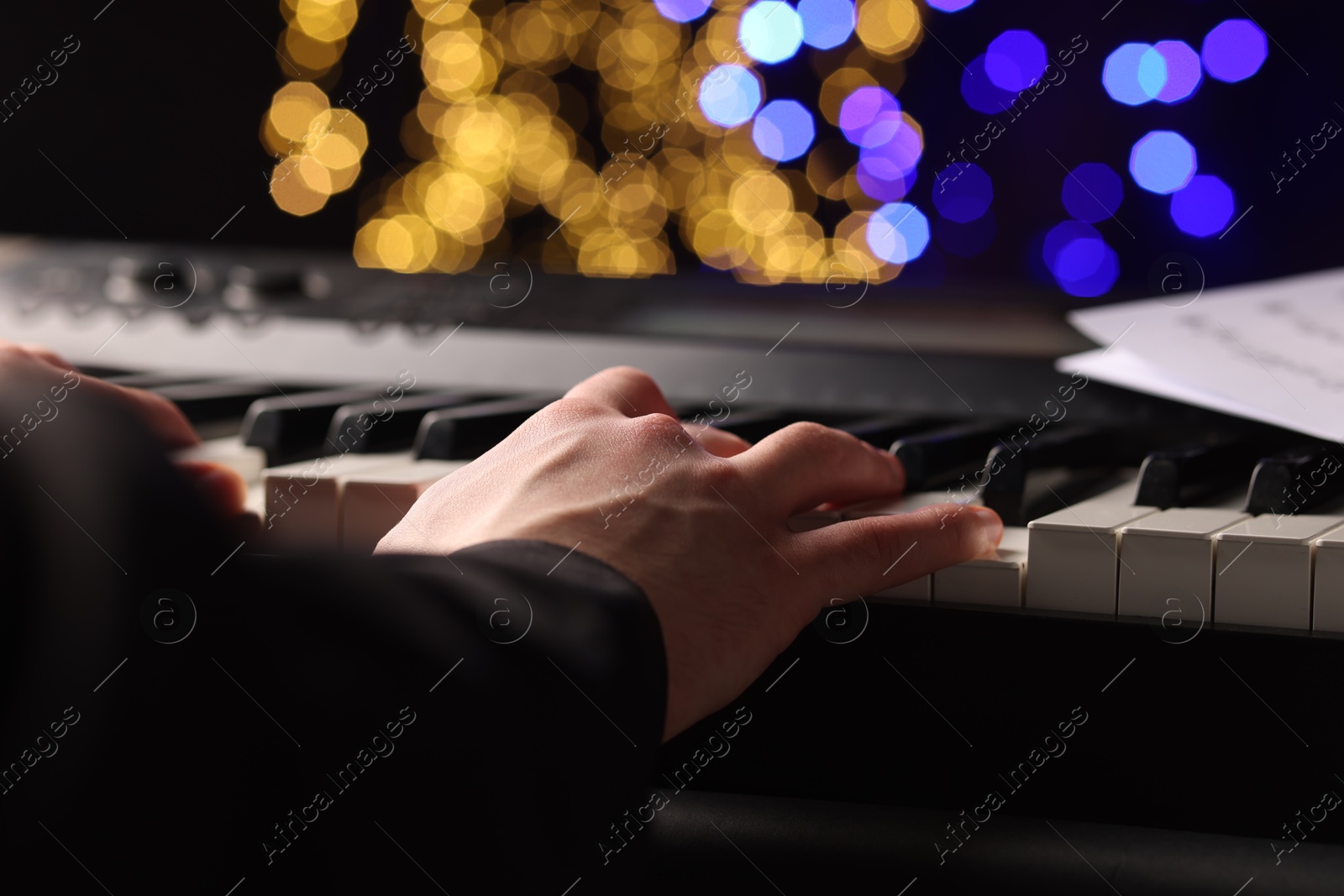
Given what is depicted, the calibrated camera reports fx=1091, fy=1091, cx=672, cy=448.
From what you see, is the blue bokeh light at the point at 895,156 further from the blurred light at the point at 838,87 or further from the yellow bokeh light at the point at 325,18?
the yellow bokeh light at the point at 325,18

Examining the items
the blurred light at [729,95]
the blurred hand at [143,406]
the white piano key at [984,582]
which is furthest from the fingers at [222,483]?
the blurred light at [729,95]

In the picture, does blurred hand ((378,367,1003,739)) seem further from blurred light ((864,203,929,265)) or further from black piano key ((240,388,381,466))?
blurred light ((864,203,929,265))

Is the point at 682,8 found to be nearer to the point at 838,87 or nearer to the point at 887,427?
the point at 838,87

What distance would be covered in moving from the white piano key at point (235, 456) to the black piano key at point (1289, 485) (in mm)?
722

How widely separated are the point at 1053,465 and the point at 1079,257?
0.77 m

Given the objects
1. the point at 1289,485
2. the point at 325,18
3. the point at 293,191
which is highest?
the point at 325,18

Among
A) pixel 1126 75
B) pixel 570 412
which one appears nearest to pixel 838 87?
pixel 1126 75

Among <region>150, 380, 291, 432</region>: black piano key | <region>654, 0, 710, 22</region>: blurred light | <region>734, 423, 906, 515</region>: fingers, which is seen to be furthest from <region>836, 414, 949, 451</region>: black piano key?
<region>654, 0, 710, 22</region>: blurred light

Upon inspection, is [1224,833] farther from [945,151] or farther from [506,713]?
[945,151]

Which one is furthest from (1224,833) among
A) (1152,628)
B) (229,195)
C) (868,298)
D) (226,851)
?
(229,195)

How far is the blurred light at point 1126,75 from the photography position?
140 centimetres

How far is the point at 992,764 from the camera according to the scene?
629 millimetres

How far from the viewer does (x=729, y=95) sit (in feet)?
5.19

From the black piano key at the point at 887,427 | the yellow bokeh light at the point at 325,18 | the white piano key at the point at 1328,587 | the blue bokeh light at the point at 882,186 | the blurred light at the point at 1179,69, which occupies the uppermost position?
the yellow bokeh light at the point at 325,18
